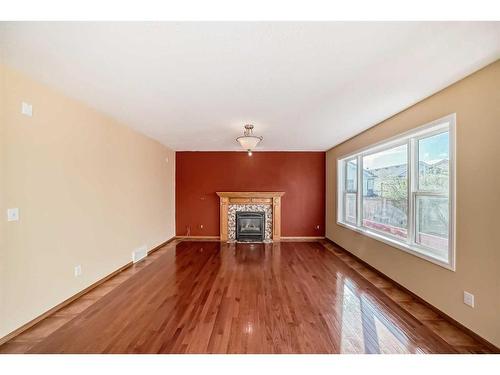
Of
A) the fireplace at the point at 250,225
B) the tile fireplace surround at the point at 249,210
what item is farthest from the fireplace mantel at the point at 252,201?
the fireplace at the point at 250,225

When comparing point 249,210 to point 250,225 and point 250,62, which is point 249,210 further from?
point 250,62

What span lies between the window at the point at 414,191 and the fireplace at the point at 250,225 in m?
2.53

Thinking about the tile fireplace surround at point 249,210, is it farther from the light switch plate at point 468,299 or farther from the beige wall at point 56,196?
the light switch plate at point 468,299

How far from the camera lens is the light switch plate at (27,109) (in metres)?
2.12

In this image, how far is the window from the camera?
8.08 ft

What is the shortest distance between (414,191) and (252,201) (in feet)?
12.8

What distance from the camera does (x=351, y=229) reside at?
467 cm

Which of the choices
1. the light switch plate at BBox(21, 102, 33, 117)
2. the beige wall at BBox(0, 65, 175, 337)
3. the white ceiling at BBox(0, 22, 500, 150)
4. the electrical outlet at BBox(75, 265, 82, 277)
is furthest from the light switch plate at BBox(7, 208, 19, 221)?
the white ceiling at BBox(0, 22, 500, 150)

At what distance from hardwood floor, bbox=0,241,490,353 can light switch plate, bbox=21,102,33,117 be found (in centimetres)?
204

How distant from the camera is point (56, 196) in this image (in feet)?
8.23

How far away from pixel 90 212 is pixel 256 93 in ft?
8.71

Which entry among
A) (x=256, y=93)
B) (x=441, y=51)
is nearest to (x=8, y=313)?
(x=256, y=93)

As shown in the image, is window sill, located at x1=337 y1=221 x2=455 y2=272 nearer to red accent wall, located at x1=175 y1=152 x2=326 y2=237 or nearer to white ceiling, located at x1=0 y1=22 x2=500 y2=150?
white ceiling, located at x1=0 y1=22 x2=500 y2=150
